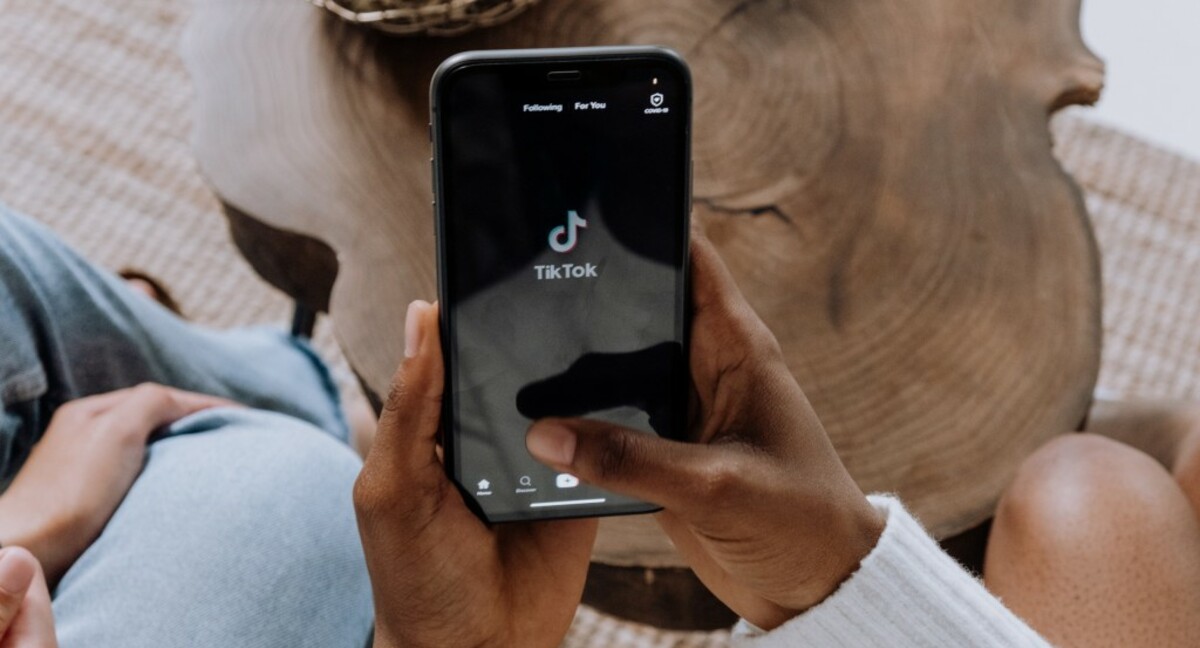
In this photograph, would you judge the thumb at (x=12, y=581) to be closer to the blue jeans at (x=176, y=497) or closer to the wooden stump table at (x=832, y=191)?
the blue jeans at (x=176, y=497)

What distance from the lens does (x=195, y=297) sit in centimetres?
131

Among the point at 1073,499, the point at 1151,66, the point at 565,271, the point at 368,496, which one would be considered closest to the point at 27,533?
the point at 368,496

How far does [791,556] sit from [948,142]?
0.39m

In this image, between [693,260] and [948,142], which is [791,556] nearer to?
[693,260]

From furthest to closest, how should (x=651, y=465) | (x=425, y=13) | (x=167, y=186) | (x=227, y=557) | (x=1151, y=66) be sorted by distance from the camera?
(x=1151, y=66), (x=167, y=186), (x=425, y=13), (x=227, y=557), (x=651, y=465)

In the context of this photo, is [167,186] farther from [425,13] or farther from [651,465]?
[651,465]

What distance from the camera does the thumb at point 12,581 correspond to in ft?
1.80

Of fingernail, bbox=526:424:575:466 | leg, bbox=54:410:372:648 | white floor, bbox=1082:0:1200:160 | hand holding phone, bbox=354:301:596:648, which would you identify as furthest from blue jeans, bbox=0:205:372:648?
white floor, bbox=1082:0:1200:160

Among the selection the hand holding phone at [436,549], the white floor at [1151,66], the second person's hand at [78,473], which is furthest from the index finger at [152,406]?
the white floor at [1151,66]

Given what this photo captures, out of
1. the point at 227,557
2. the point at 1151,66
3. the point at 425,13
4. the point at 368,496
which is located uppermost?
the point at 425,13

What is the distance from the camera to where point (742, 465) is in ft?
1.61

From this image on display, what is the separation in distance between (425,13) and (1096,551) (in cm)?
53

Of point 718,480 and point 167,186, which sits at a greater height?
Answer: point 718,480

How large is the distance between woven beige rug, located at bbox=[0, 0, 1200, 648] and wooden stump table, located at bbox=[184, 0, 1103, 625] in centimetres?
49
